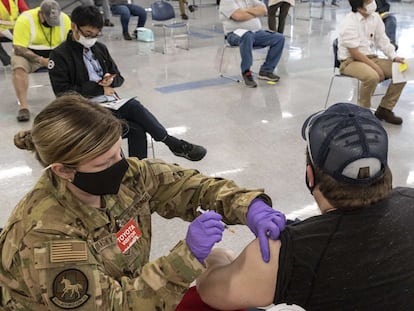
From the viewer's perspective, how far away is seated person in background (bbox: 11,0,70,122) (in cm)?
385

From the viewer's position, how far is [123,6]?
7.59 meters

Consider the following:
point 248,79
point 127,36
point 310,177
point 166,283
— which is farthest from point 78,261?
point 127,36

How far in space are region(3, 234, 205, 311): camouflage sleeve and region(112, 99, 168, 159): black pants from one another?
5.80 feet

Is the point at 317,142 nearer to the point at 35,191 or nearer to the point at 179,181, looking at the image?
the point at 179,181

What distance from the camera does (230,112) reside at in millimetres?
4105

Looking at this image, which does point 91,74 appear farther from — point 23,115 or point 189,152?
point 23,115

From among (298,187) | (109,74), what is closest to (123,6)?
(109,74)

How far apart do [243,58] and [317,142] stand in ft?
12.9

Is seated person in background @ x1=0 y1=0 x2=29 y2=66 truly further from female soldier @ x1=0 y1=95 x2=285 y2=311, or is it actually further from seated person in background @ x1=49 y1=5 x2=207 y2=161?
female soldier @ x1=0 y1=95 x2=285 y2=311

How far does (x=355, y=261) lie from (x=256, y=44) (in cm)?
425

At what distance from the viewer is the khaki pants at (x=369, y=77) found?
361 centimetres

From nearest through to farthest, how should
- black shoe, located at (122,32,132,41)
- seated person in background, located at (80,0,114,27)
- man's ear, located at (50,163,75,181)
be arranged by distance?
man's ear, located at (50,163,75,181), black shoe, located at (122,32,132,41), seated person in background, located at (80,0,114,27)

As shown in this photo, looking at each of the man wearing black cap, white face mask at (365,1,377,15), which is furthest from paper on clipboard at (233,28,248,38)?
the man wearing black cap

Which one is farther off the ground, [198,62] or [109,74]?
[109,74]
